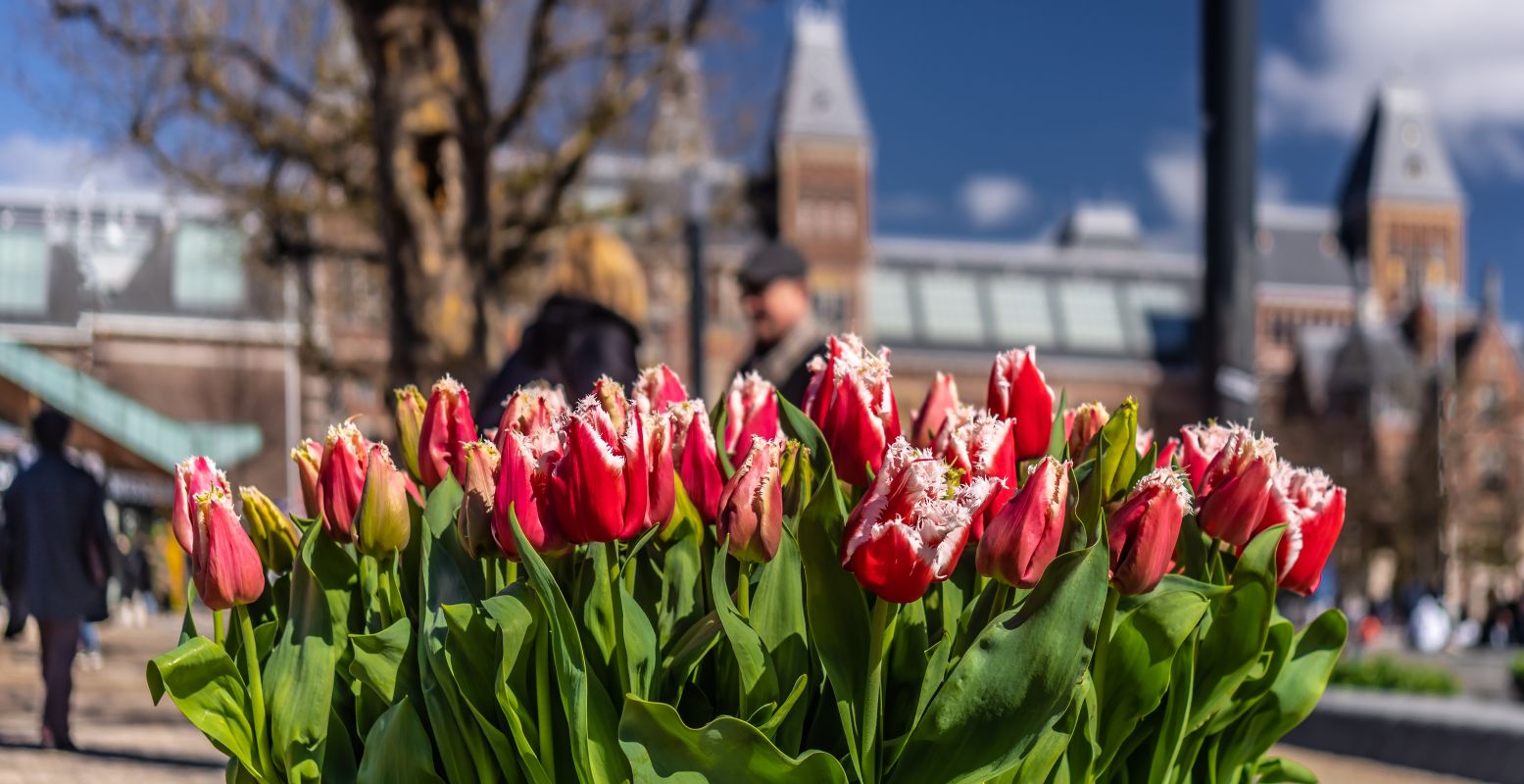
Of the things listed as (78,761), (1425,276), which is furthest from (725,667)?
(1425,276)

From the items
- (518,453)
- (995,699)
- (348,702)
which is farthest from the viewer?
(348,702)

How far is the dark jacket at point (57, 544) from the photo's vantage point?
5.96 meters

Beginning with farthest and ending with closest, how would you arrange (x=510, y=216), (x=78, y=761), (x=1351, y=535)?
(x=1351, y=535) < (x=510, y=216) < (x=78, y=761)

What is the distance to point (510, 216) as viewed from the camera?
12.4 m

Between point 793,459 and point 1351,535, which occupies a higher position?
point 793,459

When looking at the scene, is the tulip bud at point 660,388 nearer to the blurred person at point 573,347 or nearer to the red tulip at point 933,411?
the red tulip at point 933,411

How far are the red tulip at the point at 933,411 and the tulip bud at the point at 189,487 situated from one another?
0.92m

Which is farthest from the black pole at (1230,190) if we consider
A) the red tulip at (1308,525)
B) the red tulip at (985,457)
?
the red tulip at (985,457)

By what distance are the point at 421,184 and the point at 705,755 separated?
6596 mm

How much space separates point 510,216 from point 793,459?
10.9 m

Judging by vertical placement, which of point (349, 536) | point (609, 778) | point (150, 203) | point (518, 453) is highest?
point (150, 203)

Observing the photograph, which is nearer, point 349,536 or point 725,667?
point 725,667

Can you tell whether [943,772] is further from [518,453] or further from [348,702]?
[348,702]

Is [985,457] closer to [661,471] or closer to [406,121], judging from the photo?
[661,471]
